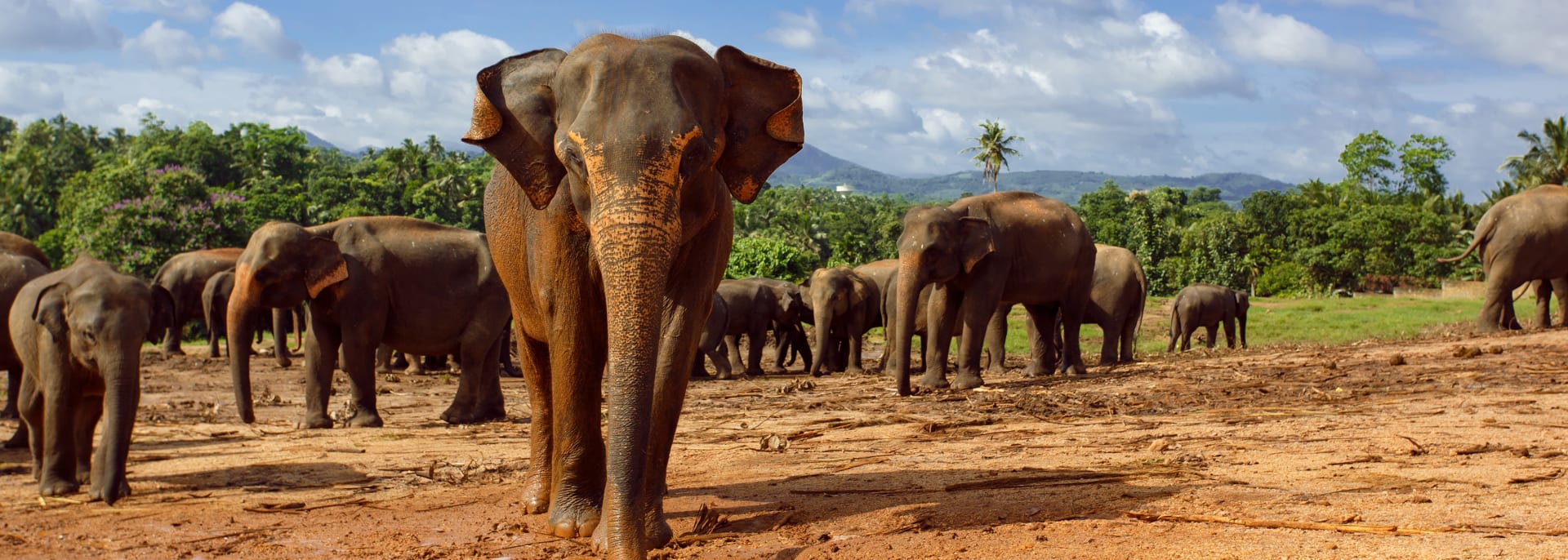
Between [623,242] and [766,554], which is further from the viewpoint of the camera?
[766,554]

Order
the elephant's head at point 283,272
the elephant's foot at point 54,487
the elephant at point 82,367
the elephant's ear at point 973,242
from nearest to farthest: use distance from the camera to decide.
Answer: the elephant at point 82,367 → the elephant's foot at point 54,487 → the elephant's head at point 283,272 → the elephant's ear at point 973,242

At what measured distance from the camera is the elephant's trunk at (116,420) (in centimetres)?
814

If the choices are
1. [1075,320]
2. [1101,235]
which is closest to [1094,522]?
[1075,320]

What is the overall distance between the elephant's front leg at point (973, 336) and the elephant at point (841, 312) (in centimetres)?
573

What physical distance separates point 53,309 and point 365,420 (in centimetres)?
393

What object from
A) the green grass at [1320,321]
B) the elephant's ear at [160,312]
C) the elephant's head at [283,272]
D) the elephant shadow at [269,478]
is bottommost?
the elephant shadow at [269,478]

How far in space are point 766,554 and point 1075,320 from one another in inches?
473

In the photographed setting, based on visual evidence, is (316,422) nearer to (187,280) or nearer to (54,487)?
(54,487)

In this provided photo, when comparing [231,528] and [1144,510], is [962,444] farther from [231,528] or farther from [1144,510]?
[231,528]

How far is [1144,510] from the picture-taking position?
5.78 metres

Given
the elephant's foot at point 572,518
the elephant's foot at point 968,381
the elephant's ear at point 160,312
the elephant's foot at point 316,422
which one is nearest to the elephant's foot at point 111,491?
the elephant's ear at point 160,312

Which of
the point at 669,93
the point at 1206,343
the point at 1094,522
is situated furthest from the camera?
the point at 1206,343

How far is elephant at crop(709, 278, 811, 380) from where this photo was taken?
2266 cm

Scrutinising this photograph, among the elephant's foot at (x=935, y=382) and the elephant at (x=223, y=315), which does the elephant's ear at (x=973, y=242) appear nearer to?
the elephant's foot at (x=935, y=382)
